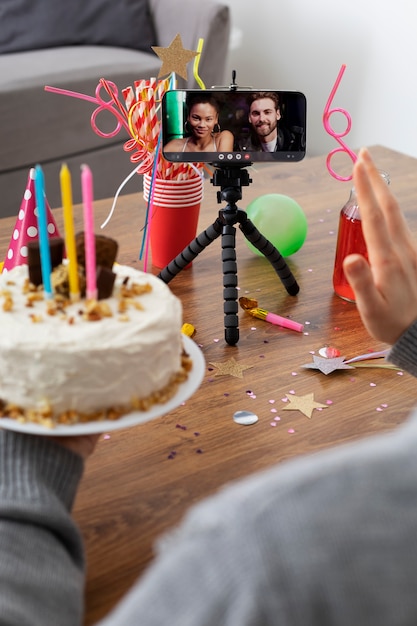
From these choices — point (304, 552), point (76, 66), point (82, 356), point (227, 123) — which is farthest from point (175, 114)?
point (76, 66)

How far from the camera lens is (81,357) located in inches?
27.9

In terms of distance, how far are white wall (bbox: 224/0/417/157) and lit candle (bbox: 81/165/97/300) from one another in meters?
2.82

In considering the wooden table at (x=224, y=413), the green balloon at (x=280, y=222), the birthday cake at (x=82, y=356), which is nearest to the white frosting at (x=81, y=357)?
the birthday cake at (x=82, y=356)

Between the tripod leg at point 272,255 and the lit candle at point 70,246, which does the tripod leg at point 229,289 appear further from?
the lit candle at point 70,246

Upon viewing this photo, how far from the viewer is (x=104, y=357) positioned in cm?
72

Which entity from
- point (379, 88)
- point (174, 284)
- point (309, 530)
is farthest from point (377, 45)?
point (309, 530)

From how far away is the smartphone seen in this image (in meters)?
1.22

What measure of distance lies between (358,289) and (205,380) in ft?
1.07

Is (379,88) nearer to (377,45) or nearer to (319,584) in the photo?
(377,45)

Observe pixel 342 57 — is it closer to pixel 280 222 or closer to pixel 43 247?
pixel 280 222

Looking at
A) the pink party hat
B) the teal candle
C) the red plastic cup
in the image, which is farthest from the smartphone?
the pink party hat

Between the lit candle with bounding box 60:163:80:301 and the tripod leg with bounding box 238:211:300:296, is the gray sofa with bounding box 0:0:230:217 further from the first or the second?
the lit candle with bounding box 60:163:80:301

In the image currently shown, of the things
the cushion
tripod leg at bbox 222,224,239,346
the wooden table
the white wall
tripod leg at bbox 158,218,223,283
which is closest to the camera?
the wooden table

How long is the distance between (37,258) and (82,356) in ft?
0.49
